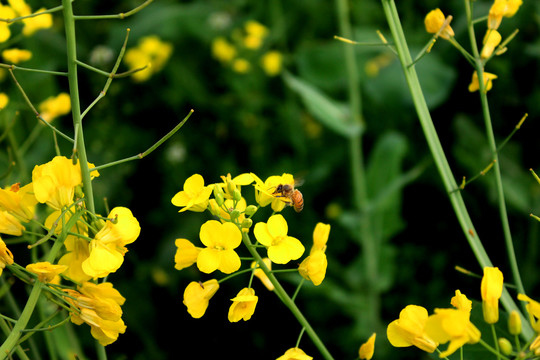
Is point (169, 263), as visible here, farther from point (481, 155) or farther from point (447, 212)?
point (481, 155)

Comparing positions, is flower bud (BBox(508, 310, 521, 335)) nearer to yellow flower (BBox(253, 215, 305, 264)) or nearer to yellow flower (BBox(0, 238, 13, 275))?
yellow flower (BBox(253, 215, 305, 264))

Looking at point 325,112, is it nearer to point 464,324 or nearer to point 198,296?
point 198,296

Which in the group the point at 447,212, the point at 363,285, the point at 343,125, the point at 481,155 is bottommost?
the point at 363,285

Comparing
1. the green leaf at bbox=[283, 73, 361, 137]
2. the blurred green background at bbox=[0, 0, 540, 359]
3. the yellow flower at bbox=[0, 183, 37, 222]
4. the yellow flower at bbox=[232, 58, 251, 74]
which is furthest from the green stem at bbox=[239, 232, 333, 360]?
the yellow flower at bbox=[232, 58, 251, 74]

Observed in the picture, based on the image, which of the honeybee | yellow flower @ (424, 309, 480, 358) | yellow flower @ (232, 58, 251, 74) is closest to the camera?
yellow flower @ (424, 309, 480, 358)

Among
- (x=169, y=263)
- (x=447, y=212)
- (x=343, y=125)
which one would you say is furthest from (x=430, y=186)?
(x=169, y=263)

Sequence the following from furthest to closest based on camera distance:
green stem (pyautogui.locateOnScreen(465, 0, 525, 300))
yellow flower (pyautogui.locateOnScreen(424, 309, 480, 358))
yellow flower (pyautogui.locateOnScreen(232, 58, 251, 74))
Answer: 1. yellow flower (pyautogui.locateOnScreen(232, 58, 251, 74))
2. green stem (pyautogui.locateOnScreen(465, 0, 525, 300))
3. yellow flower (pyautogui.locateOnScreen(424, 309, 480, 358))
